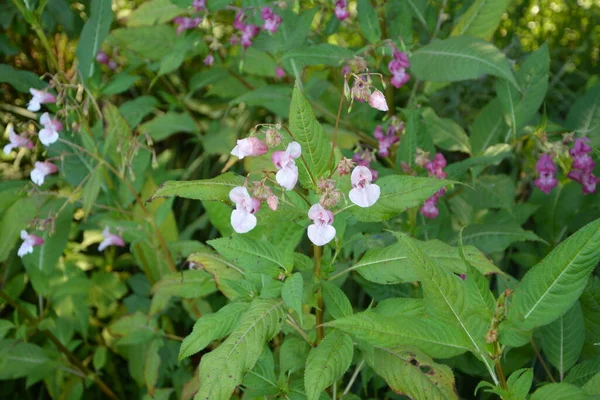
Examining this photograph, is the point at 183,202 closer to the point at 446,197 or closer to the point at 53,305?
the point at 53,305

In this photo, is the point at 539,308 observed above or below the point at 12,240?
above

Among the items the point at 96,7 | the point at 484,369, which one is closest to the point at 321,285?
the point at 484,369

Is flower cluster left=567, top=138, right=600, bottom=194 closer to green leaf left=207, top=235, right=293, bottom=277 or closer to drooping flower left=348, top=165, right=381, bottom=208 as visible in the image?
drooping flower left=348, top=165, right=381, bottom=208

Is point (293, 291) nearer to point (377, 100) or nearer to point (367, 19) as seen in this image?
point (377, 100)

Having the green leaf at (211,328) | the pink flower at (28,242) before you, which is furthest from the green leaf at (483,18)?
the pink flower at (28,242)

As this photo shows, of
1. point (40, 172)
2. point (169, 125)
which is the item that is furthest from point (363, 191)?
point (169, 125)

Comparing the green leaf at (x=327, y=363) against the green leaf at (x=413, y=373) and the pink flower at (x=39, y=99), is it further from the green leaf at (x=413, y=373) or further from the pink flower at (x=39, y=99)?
the pink flower at (x=39, y=99)

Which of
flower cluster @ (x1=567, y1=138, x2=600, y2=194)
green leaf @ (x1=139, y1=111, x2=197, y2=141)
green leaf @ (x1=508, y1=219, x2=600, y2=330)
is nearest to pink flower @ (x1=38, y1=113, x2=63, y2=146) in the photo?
green leaf @ (x1=139, y1=111, x2=197, y2=141)
